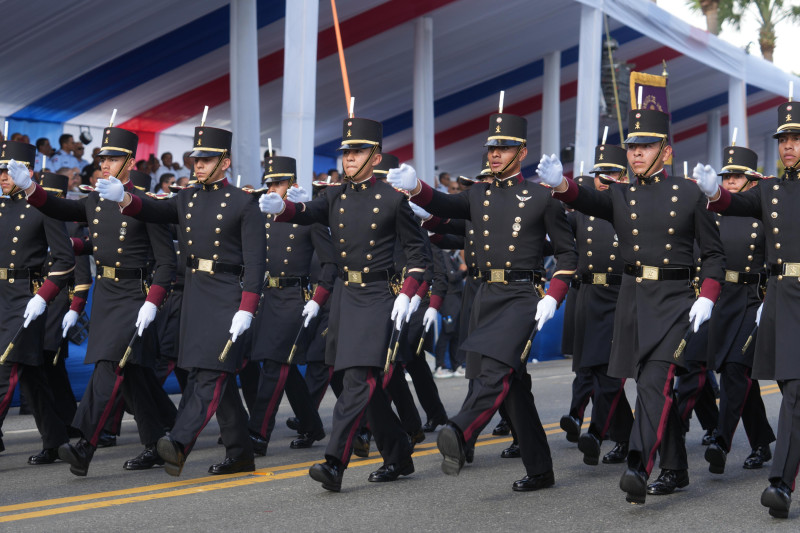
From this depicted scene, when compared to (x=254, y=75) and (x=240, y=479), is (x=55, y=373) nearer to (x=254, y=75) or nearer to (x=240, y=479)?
(x=240, y=479)

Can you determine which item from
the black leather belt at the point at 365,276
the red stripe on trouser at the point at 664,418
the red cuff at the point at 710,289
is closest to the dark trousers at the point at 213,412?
the black leather belt at the point at 365,276

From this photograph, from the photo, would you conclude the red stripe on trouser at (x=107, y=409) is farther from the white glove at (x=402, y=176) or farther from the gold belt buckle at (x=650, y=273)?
the gold belt buckle at (x=650, y=273)

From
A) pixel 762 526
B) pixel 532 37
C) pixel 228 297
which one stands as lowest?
pixel 762 526

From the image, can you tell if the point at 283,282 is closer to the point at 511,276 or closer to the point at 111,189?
the point at 111,189

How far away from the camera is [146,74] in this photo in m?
17.5

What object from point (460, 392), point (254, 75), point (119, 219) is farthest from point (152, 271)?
point (254, 75)

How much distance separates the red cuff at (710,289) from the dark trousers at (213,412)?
9.83ft

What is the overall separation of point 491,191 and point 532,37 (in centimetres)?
1514

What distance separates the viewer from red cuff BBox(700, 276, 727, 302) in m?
6.81

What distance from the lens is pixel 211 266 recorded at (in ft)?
24.7

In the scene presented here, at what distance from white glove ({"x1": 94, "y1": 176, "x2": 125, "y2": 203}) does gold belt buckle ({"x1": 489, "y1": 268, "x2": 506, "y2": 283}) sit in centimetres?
232

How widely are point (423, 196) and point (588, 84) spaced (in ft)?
42.2

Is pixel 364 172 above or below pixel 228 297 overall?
above

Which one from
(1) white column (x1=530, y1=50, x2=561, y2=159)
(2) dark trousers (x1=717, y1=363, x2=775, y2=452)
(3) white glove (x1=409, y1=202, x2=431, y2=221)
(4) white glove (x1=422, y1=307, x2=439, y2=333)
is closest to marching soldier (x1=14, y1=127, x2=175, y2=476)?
(3) white glove (x1=409, y1=202, x2=431, y2=221)
